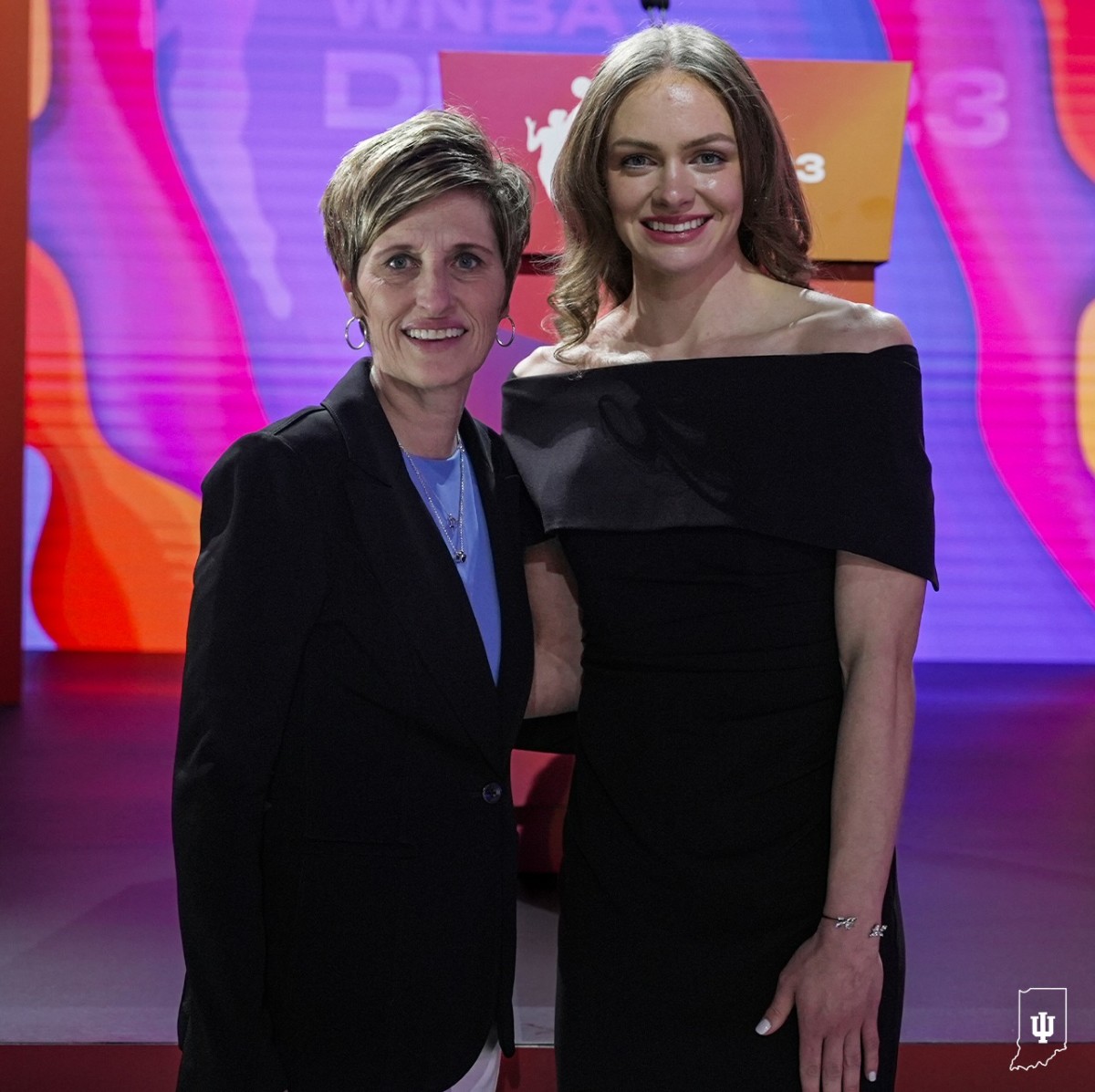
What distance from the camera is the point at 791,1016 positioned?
1432mm

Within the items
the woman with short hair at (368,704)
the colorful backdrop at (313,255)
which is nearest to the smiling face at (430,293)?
the woman with short hair at (368,704)

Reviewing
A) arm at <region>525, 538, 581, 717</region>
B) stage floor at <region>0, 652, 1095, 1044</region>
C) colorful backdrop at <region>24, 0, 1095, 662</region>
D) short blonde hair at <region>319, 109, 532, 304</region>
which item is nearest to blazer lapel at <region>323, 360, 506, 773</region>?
short blonde hair at <region>319, 109, 532, 304</region>

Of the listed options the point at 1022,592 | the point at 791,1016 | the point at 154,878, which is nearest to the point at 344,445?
the point at 791,1016

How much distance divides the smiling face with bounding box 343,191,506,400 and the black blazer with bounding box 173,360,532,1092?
7cm

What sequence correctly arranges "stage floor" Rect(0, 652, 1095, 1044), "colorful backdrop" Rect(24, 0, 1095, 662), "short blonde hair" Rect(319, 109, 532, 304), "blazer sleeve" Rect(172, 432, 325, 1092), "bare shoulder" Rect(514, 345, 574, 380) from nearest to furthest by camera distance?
"blazer sleeve" Rect(172, 432, 325, 1092), "short blonde hair" Rect(319, 109, 532, 304), "bare shoulder" Rect(514, 345, 574, 380), "stage floor" Rect(0, 652, 1095, 1044), "colorful backdrop" Rect(24, 0, 1095, 662)

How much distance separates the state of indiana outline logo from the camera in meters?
2.12

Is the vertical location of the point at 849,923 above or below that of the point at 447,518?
below

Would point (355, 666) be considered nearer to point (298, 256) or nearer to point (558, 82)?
point (558, 82)

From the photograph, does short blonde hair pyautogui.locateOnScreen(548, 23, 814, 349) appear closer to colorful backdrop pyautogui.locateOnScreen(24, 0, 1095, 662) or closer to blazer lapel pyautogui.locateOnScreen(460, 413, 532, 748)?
blazer lapel pyautogui.locateOnScreen(460, 413, 532, 748)

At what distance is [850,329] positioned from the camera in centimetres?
141

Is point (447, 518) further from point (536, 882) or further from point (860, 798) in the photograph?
point (536, 882)

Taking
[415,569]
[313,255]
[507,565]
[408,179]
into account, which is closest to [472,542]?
[507,565]

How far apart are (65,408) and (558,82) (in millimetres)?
3339

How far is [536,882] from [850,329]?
1764mm
